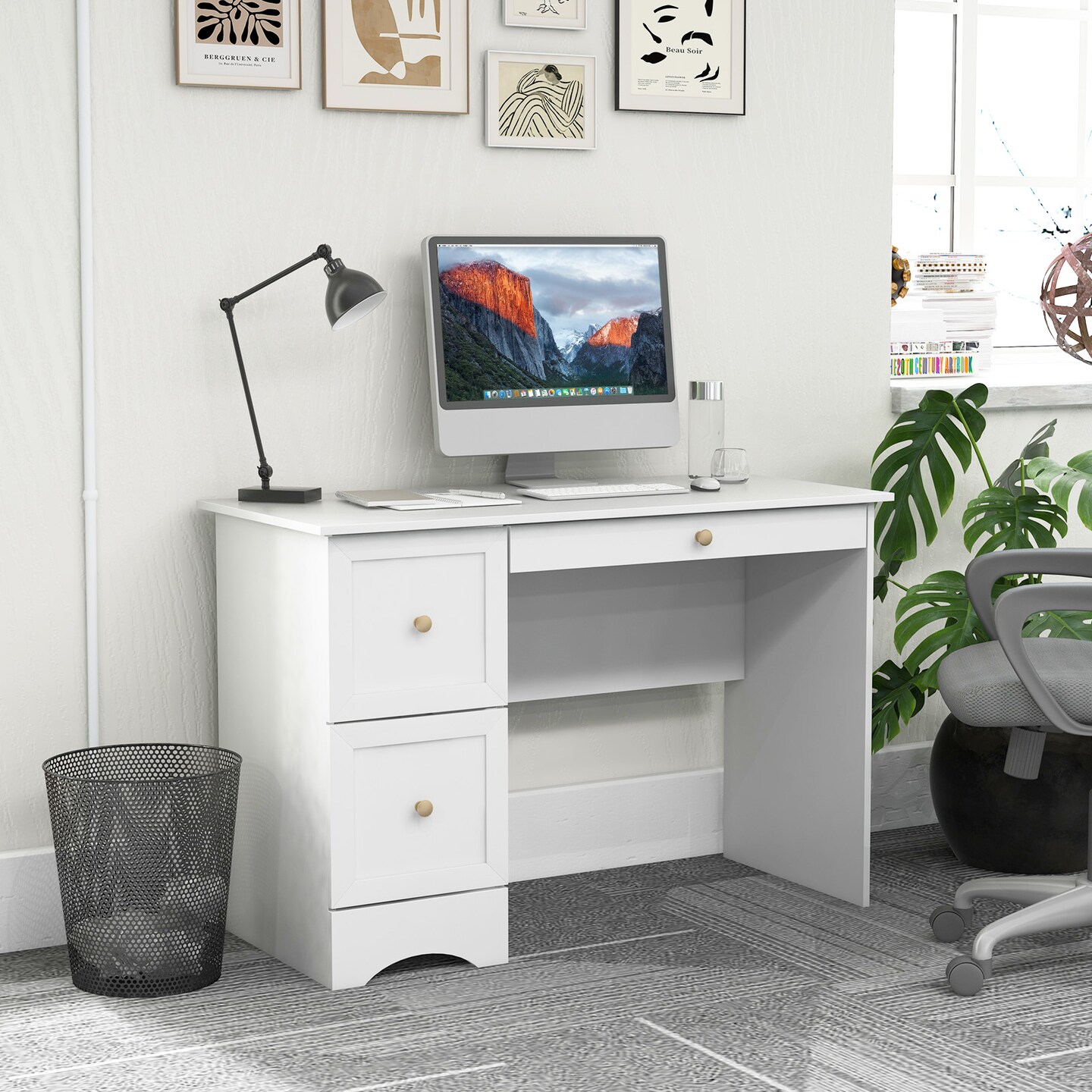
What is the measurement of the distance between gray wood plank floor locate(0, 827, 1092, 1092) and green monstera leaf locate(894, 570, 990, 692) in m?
0.51

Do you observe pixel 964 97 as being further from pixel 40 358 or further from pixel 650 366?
pixel 40 358

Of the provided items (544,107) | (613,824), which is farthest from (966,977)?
(544,107)

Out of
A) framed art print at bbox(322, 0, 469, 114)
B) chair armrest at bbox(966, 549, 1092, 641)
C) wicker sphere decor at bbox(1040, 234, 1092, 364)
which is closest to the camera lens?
Answer: chair armrest at bbox(966, 549, 1092, 641)

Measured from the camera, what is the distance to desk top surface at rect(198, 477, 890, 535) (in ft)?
8.59

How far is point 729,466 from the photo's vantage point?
3.19m

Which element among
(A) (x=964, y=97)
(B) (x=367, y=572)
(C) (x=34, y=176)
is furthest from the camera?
(A) (x=964, y=97)

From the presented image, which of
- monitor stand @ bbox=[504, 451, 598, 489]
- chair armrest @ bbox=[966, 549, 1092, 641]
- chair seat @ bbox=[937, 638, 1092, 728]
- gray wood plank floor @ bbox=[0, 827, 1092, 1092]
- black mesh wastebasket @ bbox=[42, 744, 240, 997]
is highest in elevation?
monitor stand @ bbox=[504, 451, 598, 489]

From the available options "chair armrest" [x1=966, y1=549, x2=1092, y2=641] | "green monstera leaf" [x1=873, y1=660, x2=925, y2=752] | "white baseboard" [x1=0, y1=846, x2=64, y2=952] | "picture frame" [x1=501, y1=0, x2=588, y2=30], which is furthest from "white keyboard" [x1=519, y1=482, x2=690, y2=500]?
"white baseboard" [x1=0, y1=846, x2=64, y2=952]

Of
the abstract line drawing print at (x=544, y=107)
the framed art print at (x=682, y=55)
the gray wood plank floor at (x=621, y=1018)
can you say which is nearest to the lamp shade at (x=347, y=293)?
the abstract line drawing print at (x=544, y=107)

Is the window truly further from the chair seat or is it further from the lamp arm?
the lamp arm

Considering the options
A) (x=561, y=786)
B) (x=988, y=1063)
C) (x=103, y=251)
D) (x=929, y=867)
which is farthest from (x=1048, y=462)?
(x=103, y=251)

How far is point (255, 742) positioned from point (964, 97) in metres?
2.48

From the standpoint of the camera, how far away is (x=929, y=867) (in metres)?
3.37

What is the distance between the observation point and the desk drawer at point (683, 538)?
2760 millimetres
